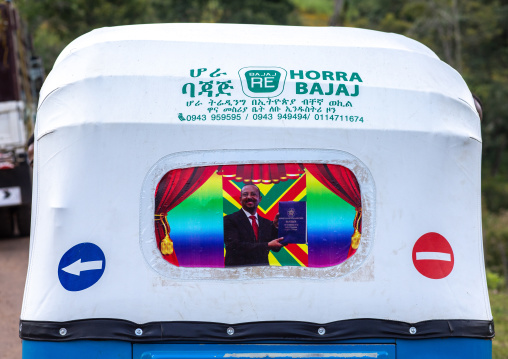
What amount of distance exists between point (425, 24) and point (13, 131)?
22.6m

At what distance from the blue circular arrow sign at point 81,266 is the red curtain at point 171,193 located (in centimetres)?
30

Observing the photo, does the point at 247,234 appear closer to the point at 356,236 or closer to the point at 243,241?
the point at 243,241

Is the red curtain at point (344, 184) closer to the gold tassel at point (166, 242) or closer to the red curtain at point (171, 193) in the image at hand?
the red curtain at point (171, 193)

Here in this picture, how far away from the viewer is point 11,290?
8.51m

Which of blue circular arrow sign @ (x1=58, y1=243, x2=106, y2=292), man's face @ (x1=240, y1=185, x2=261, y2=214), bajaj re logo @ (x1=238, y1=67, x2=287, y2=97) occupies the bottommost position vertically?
blue circular arrow sign @ (x1=58, y1=243, x2=106, y2=292)

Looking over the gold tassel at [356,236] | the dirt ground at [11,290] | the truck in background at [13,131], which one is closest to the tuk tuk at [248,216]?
the gold tassel at [356,236]

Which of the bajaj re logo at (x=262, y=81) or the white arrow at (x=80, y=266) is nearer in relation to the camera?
the white arrow at (x=80, y=266)

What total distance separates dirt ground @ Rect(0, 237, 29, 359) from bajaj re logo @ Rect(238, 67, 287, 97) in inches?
146

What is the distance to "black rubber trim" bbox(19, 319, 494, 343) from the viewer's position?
3.60 meters

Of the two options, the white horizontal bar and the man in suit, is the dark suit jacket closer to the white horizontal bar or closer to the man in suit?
the man in suit

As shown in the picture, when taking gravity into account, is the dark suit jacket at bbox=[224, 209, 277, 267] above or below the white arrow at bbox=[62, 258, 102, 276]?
above

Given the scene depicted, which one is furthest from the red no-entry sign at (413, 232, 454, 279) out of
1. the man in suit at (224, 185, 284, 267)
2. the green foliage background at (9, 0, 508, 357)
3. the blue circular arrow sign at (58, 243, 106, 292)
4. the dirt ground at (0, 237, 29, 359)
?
the green foliage background at (9, 0, 508, 357)

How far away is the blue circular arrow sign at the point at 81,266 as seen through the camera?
11.8 ft

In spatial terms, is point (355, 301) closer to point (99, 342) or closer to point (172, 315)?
point (172, 315)
